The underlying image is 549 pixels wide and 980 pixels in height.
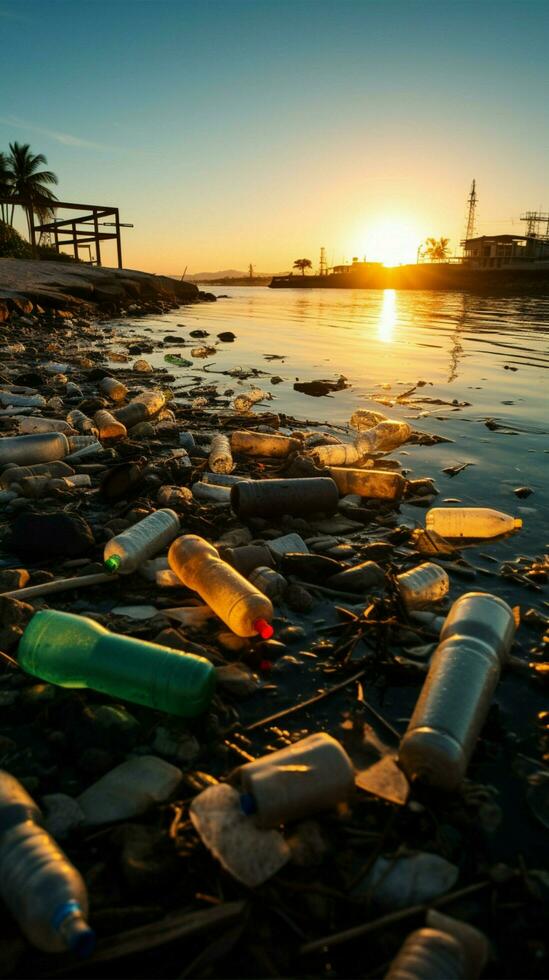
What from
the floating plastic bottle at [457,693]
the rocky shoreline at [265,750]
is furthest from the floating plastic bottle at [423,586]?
the floating plastic bottle at [457,693]

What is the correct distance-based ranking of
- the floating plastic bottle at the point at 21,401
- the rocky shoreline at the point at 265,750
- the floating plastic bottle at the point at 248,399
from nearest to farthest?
the rocky shoreline at the point at 265,750 → the floating plastic bottle at the point at 21,401 → the floating plastic bottle at the point at 248,399

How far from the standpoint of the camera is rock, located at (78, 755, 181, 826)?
4.97 ft

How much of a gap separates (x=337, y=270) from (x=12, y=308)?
110m

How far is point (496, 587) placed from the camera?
279cm

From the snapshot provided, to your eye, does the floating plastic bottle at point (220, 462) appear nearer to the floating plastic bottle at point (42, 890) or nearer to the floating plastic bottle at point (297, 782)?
the floating plastic bottle at point (297, 782)

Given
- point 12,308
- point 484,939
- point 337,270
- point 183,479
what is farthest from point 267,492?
point 337,270

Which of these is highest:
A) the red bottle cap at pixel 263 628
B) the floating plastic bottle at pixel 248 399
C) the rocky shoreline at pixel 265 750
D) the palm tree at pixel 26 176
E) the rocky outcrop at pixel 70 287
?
the palm tree at pixel 26 176

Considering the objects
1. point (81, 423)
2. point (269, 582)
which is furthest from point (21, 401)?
point (269, 582)

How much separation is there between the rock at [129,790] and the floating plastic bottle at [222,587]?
677 mm

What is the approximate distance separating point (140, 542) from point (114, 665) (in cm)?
102

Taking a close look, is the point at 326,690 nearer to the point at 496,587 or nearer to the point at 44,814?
the point at 44,814

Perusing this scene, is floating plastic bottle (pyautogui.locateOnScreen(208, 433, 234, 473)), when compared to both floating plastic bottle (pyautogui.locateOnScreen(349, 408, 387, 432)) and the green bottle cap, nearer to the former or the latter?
the green bottle cap

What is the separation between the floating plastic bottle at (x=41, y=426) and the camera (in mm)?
4977

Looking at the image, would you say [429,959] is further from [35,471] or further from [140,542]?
[35,471]
